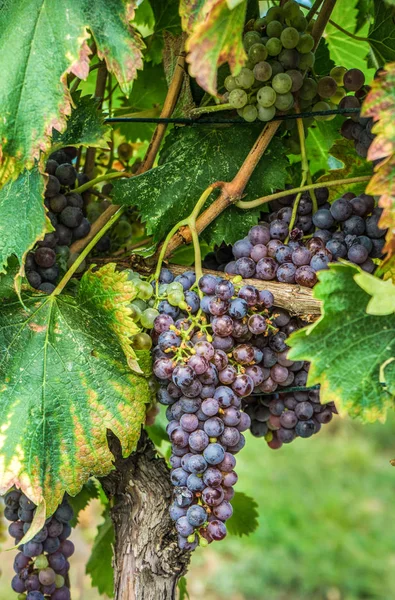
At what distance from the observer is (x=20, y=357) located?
2.48 ft

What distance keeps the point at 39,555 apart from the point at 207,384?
0.37 meters

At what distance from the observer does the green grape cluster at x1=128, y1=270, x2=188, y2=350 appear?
0.75 metres

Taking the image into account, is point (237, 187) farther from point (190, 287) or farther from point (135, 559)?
point (135, 559)

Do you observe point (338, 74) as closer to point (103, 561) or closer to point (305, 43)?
point (305, 43)

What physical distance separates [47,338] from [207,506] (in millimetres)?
253

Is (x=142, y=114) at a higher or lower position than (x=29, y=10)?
lower

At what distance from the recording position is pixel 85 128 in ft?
2.53

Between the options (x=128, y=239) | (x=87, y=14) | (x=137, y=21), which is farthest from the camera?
(x=137, y=21)

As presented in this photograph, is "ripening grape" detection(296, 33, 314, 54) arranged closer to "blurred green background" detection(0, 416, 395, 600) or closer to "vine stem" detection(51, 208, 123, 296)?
"vine stem" detection(51, 208, 123, 296)

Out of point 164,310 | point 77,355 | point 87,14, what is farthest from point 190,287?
point 87,14

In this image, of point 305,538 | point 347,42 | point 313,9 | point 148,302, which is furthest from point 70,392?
point 305,538

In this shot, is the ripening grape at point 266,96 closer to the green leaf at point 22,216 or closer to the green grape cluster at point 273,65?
the green grape cluster at point 273,65

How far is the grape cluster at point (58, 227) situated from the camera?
2.72 ft

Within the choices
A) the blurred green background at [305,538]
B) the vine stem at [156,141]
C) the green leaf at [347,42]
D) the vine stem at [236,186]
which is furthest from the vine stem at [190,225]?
the blurred green background at [305,538]
